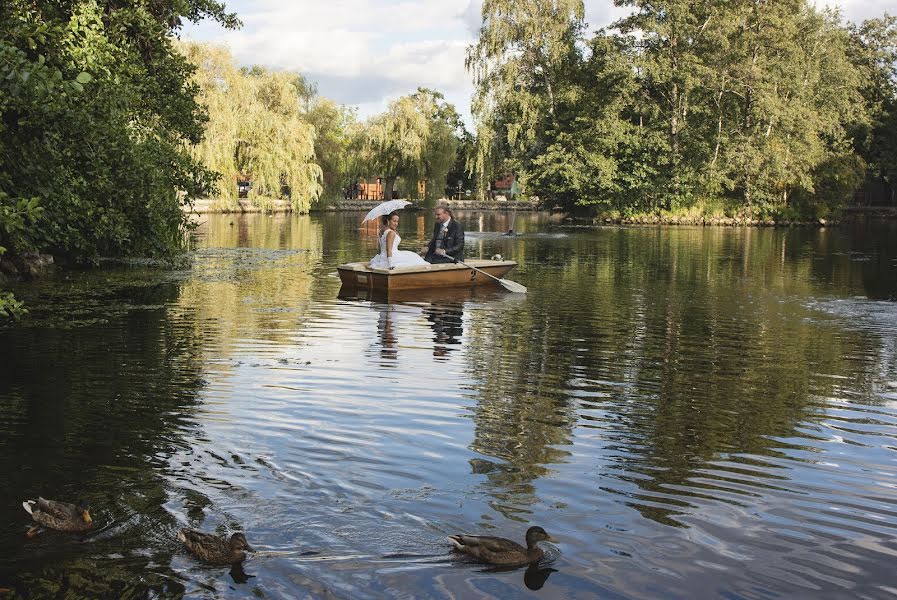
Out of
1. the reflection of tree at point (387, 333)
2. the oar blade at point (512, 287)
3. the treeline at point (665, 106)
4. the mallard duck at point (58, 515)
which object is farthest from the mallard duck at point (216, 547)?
the treeline at point (665, 106)

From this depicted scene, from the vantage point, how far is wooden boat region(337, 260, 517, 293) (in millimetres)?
18156

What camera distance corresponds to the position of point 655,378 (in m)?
11.0

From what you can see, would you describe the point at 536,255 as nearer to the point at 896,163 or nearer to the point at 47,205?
the point at 47,205

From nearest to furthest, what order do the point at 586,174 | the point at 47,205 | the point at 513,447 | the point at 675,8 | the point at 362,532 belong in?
the point at 362,532 < the point at 513,447 < the point at 47,205 < the point at 675,8 < the point at 586,174

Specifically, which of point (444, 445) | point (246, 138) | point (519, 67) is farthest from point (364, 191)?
point (444, 445)

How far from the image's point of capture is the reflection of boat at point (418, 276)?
18.2m

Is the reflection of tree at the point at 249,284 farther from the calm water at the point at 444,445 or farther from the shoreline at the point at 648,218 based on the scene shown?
the shoreline at the point at 648,218

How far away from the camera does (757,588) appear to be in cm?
535

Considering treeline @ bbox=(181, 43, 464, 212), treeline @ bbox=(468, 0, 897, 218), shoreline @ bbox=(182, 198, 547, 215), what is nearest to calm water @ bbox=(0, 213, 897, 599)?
treeline @ bbox=(181, 43, 464, 212)

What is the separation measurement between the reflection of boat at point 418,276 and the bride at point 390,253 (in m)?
0.33

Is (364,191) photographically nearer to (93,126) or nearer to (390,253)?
(390,253)

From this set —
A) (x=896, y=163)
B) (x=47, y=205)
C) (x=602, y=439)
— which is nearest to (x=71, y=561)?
(x=602, y=439)

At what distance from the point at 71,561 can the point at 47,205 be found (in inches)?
376

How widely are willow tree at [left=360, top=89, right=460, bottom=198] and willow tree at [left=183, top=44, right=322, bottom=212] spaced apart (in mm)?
20550
